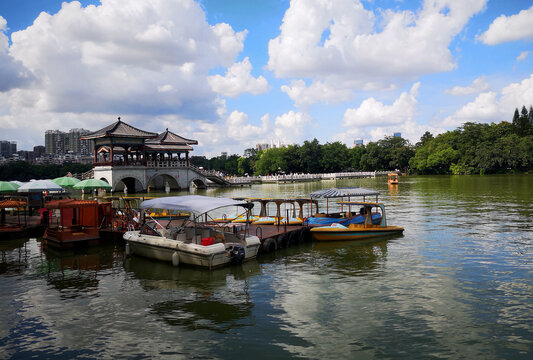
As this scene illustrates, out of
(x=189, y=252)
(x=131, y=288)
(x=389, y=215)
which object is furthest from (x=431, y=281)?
(x=389, y=215)

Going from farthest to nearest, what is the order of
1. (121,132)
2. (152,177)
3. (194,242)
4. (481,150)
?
(481,150) < (152,177) < (121,132) < (194,242)

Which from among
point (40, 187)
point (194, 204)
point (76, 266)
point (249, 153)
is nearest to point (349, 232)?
point (194, 204)

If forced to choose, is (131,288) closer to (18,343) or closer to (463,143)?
(18,343)

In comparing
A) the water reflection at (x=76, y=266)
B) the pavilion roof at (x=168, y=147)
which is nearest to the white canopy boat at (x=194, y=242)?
the water reflection at (x=76, y=266)

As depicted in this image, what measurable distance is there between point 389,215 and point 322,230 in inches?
462

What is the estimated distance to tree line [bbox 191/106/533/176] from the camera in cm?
9112

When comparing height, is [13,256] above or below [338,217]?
below

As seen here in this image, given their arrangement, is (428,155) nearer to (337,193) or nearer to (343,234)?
(337,193)

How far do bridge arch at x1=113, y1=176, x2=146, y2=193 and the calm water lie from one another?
40.1 meters

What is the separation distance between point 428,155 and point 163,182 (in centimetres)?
7416

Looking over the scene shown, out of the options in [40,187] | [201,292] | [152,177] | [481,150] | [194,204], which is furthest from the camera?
[481,150]

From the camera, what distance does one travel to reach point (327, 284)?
1345 cm

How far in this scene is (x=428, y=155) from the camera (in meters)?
109

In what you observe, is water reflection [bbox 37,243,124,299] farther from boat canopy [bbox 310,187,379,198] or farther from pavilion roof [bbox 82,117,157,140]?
pavilion roof [bbox 82,117,157,140]
